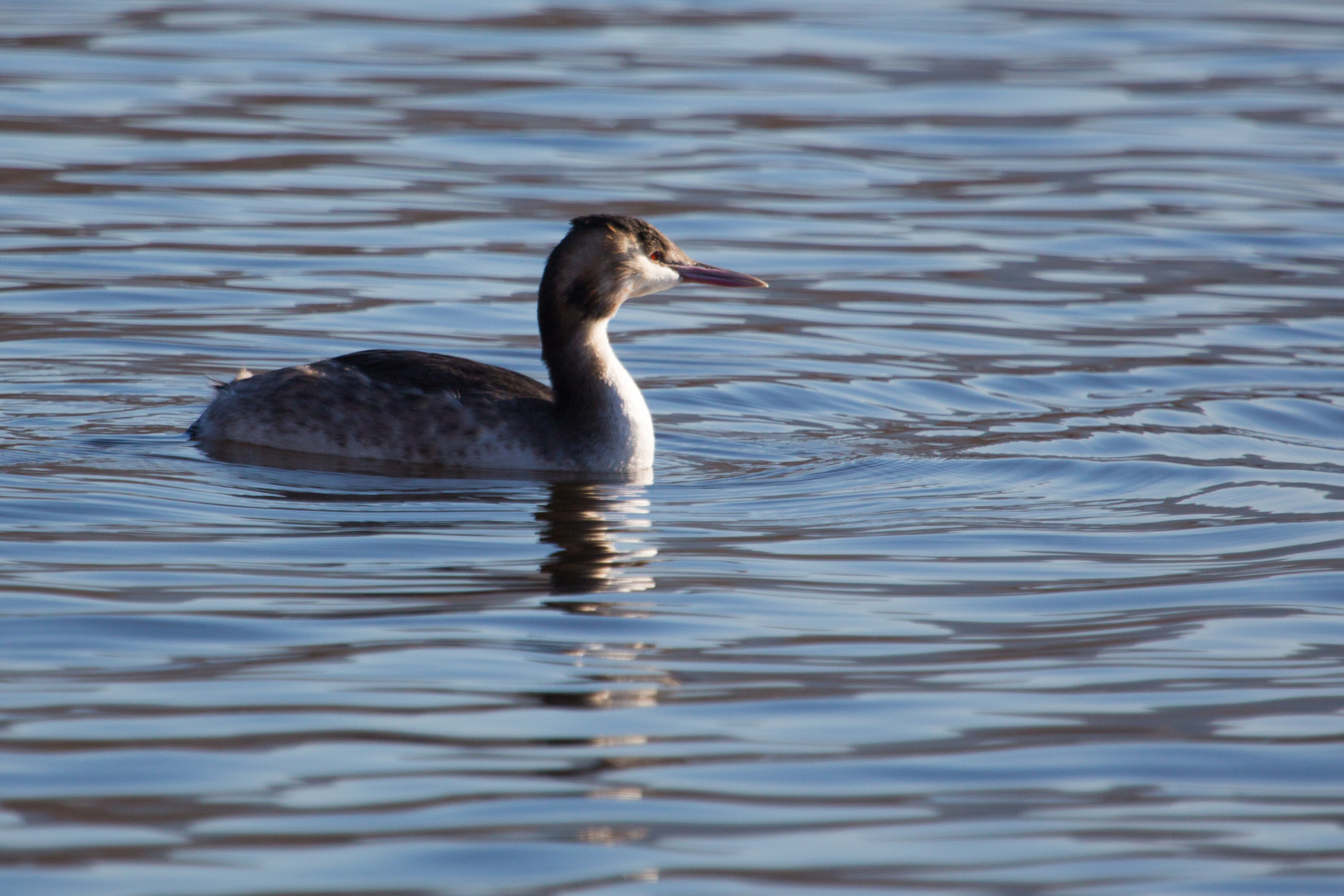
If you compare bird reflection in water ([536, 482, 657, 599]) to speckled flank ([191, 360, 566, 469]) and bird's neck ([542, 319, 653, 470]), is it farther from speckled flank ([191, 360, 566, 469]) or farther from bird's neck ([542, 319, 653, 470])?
speckled flank ([191, 360, 566, 469])

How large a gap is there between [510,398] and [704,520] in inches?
62.2

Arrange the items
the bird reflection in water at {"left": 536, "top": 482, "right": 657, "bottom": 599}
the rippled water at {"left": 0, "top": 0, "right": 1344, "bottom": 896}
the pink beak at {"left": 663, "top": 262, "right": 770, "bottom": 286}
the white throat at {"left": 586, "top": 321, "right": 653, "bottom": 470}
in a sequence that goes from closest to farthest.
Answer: the rippled water at {"left": 0, "top": 0, "right": 1344, "bottom": 896}
the bird reflection in water at {"left": 536, "top": 482, "right": 657, "bottom": 599}
the white throat at {"left": 586, "top": 321, "right": 653, "bottom": 470}
the pink beak at {"left": 663, "top": 262, "right": 770, "bottom": 286}

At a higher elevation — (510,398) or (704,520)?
(510,398)

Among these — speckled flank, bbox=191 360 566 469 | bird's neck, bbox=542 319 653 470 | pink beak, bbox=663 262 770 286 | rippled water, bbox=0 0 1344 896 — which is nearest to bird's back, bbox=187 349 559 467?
speckled flank, bbox=191 360 566 469

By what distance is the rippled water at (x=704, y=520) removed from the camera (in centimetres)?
542

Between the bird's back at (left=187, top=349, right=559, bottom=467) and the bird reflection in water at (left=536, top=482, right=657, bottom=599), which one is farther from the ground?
the bird's back at (left=187, top=349, right=559, bottom=467)

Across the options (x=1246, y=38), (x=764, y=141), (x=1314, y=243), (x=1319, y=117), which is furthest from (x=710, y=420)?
(x=1246, y=38)

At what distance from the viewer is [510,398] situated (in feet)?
32.6

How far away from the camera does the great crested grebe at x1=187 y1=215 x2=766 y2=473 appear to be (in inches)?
386

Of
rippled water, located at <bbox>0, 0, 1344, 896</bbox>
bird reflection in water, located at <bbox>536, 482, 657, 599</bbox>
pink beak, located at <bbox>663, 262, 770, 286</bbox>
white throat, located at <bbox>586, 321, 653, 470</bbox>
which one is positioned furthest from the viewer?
pink beak, located at <bbox>663, 262, 770, 286</bbox>

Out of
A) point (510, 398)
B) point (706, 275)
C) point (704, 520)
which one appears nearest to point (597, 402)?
point (510, 398)

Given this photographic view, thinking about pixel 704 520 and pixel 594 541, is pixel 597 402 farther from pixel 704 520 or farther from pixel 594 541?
pixel 594 541

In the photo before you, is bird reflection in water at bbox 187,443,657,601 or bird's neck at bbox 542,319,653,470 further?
bird's neck at bbox 542,319,653,470

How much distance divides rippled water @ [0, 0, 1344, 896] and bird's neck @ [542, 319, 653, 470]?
12.7 inches
